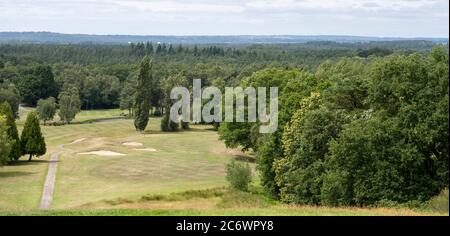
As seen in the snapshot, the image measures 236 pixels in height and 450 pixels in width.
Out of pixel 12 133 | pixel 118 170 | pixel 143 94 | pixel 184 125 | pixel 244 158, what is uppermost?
pixel 143 94

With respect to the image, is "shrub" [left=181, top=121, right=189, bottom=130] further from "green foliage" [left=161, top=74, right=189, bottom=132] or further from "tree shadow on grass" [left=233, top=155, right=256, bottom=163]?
"tree shadow on grass" [left=233, top=155, right=256, bottom=163]

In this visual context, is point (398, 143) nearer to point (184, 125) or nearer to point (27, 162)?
point (27, 162)

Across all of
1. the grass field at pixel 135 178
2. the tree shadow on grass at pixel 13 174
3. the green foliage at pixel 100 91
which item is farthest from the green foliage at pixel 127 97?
the tree shadow on grass at pixel 13 174

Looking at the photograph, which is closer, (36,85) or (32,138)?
(32,138)

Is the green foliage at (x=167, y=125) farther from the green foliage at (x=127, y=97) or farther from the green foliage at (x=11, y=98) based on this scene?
A: the green foliage at (x=127, y=97)

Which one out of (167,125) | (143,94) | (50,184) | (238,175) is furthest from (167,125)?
(238,175)

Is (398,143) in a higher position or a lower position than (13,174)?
higher

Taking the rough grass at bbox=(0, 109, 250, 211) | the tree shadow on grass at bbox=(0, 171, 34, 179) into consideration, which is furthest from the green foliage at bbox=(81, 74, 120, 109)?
the tree shadow on grass at bbox=(0, 171, 34, 179)
